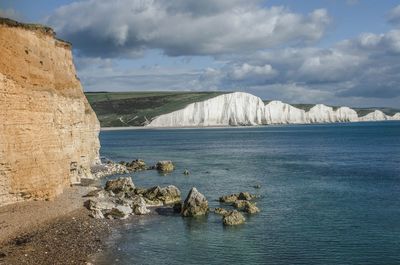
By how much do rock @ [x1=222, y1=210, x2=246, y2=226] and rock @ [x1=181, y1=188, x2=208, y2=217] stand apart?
2.84 meters

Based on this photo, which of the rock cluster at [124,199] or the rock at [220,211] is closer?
the rock cluster at [124,199]

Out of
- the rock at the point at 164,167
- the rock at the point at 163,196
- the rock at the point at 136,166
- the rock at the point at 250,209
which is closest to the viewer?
the rock at the point at 250,209

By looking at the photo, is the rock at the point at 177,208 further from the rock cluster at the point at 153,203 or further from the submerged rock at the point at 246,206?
the submerged rock at the point at 246,206

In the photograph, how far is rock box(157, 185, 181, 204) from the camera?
3825 cm

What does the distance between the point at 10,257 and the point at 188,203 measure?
582 inches

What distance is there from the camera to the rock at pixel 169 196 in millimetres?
38250

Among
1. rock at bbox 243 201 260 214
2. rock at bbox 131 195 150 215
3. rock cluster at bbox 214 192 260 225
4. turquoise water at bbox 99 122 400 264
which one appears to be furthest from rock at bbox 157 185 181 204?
rock at bbox 243 201 260 214

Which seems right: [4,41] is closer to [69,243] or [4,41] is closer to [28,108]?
[28,108]

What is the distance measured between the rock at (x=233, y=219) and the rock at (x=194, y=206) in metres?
2.84

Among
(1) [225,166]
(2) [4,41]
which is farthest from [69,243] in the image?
(1) [225,166]

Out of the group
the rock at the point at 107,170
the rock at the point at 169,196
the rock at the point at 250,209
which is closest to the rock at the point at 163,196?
the rock at the point at 169,196

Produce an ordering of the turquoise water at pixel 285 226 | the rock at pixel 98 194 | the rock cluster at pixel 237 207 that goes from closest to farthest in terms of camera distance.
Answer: the turquoise water at pixel 285 226 < the rock cluster at pixel 237 207 < the rock at pixel 98 194

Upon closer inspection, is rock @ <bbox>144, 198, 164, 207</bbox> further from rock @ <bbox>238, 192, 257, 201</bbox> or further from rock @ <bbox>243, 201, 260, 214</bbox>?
rock @ <bbox>243, 201, 260, 214</bbox>

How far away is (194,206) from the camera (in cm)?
3362
